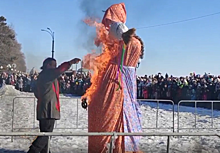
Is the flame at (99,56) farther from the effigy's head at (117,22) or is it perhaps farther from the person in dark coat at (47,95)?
the person in dark coat at (47,95)

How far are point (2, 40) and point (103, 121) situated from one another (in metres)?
54.4

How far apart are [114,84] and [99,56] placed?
20.3 inches

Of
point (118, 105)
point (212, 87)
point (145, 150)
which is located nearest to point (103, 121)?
point (118, 105)

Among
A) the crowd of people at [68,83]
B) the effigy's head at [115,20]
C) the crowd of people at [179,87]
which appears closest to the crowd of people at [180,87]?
the crowd of people at [179,87]

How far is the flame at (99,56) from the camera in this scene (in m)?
5.78

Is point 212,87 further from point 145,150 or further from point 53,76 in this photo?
point 53,76

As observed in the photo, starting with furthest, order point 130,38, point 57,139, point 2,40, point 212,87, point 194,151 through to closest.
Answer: point 2,40
point 212,87
point 57,139
point 194,151
point 130,38

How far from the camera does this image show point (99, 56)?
5.83 meters

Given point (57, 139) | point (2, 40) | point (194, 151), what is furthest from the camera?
point (2, 40)

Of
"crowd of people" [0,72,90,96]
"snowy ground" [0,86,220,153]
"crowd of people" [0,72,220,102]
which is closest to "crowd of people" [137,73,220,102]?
"crowd of people" [0,72,220,102]

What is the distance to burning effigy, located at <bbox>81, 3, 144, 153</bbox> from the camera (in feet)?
18.5

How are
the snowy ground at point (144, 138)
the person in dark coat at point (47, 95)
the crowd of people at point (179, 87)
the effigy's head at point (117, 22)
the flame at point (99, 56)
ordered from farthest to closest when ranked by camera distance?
the crowd of people at point (179, 87) < the snowy ground at point (144, 138) < the person in dark coat at point (47, 95) < the flame at point (99, 56) < the effigy's head at point (117, 22)

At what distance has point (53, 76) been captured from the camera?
20.0 feet

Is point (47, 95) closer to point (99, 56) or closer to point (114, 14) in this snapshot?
point (99, 56)
